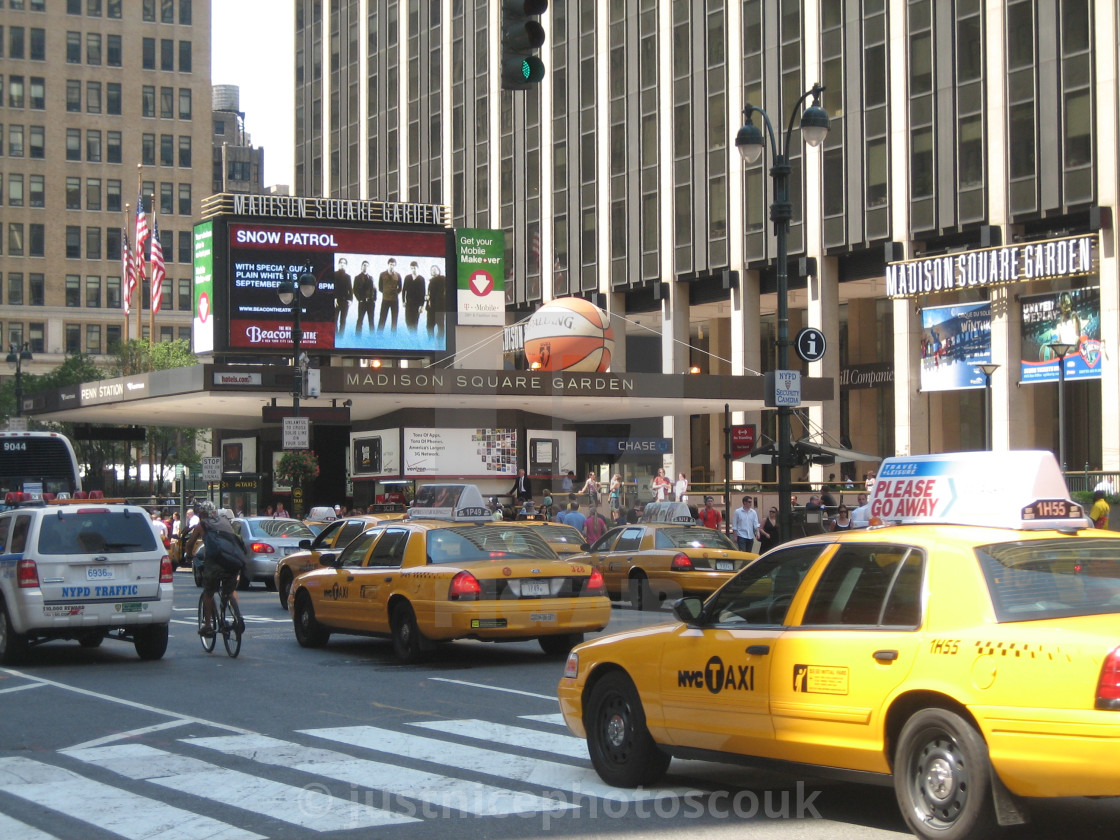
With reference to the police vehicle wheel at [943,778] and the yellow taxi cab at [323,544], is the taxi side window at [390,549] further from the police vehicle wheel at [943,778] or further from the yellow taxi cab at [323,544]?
the police vehicle wheel at [943,778]

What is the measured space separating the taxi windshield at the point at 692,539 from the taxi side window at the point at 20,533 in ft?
32.6

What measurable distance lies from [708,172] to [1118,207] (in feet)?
55.1

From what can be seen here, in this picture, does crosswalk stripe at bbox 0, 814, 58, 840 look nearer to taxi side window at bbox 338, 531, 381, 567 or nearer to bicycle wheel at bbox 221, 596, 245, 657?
bicycle wheel at bbox 221, 596, 245, 657

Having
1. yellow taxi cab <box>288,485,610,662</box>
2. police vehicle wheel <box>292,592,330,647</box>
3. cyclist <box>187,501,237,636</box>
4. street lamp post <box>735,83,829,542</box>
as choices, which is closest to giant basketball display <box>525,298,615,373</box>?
street lamp post <box>735,83,829,542</box>

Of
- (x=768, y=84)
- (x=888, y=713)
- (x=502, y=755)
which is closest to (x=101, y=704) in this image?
(x=502, y=755)

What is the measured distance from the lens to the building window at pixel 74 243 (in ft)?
343

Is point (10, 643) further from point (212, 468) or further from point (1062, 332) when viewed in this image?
point (1062, 332)

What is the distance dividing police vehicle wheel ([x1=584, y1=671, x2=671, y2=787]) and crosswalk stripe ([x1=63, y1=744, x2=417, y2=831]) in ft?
4.63

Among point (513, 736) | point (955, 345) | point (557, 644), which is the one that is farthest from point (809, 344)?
point (955, 345)

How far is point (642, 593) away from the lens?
888 inches

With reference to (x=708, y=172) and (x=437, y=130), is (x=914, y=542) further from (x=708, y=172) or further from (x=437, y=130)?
(x=437, y=130)

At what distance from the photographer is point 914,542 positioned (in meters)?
7.31

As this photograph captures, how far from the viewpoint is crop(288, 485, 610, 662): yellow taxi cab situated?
585 inches

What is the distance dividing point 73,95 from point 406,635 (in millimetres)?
98162
